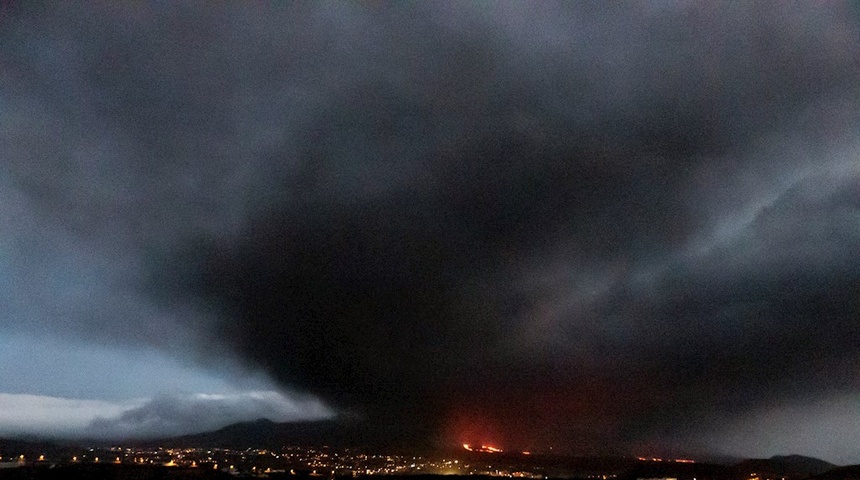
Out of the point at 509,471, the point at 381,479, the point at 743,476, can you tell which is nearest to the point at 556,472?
the point at 509,471

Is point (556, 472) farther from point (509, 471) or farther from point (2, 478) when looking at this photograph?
point (2, 478)

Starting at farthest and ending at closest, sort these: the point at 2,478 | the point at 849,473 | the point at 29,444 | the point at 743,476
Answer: the point at 29,444 → the point at 743,476 → the point at 849,473 → the point at 2,478

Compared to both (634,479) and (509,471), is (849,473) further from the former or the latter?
(509,471)

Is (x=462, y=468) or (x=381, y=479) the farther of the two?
(x=462, y=468)

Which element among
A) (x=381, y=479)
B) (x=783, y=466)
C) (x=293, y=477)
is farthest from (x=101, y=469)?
(x=783, y=466)

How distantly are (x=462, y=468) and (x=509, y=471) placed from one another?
13.6 m

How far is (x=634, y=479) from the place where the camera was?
158750 mm

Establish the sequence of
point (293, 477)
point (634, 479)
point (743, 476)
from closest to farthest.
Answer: point (293, 477), point (634, 479), point (743, 476)

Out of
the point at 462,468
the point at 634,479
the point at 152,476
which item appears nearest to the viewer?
the point at 152,476

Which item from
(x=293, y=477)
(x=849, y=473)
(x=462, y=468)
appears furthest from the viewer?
(x=462, y=468)

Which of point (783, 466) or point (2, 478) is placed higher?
point (783, 466)

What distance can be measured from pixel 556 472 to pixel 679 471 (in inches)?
1239

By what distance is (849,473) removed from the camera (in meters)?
136

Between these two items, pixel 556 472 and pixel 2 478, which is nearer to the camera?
pixel 2 478
